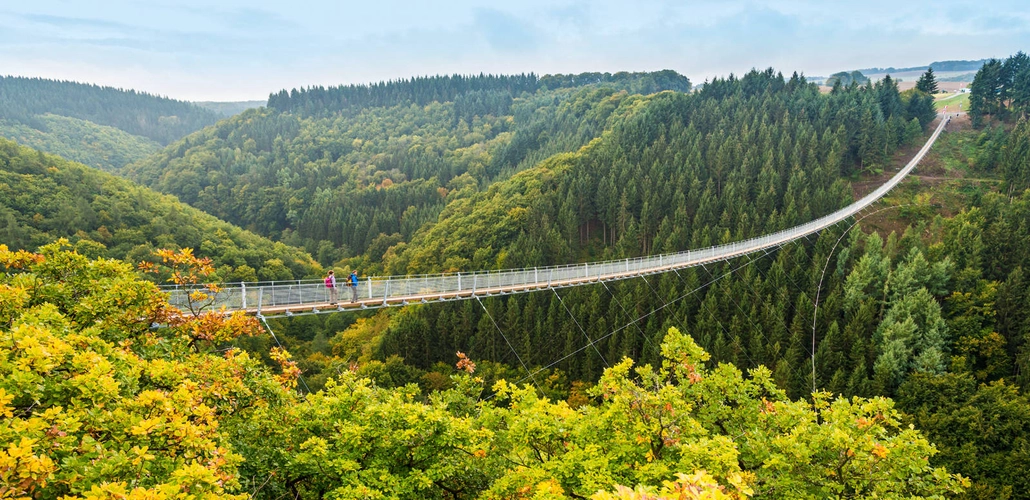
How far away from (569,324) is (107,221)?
191 ft

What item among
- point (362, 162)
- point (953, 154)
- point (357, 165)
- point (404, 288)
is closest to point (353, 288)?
point (404, 288)

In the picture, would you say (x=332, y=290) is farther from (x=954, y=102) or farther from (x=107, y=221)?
(x=954, y=102)

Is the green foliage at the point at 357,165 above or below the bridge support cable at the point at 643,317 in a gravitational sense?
above

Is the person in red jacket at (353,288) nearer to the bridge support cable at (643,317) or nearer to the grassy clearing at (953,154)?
the bridge support cable at (643,317)

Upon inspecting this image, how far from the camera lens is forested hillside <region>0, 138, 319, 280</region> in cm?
5841

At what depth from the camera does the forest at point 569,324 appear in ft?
28.8

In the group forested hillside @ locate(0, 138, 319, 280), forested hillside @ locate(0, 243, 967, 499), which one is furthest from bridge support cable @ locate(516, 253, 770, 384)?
forested hillside @ locate(0, 138, 319, 280)

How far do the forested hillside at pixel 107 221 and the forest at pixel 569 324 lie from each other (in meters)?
0.45

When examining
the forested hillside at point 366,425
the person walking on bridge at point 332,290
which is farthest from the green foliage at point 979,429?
the person walking on bridge at point 332,290

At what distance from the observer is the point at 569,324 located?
5372 centimetres

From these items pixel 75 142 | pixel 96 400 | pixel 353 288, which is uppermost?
pixel 75 142

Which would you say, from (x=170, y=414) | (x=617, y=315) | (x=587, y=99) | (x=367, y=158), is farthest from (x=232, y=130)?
(x=170, y=414)

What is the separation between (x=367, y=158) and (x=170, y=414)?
151974 millimetres

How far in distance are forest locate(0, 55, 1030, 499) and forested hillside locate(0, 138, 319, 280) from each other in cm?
45
